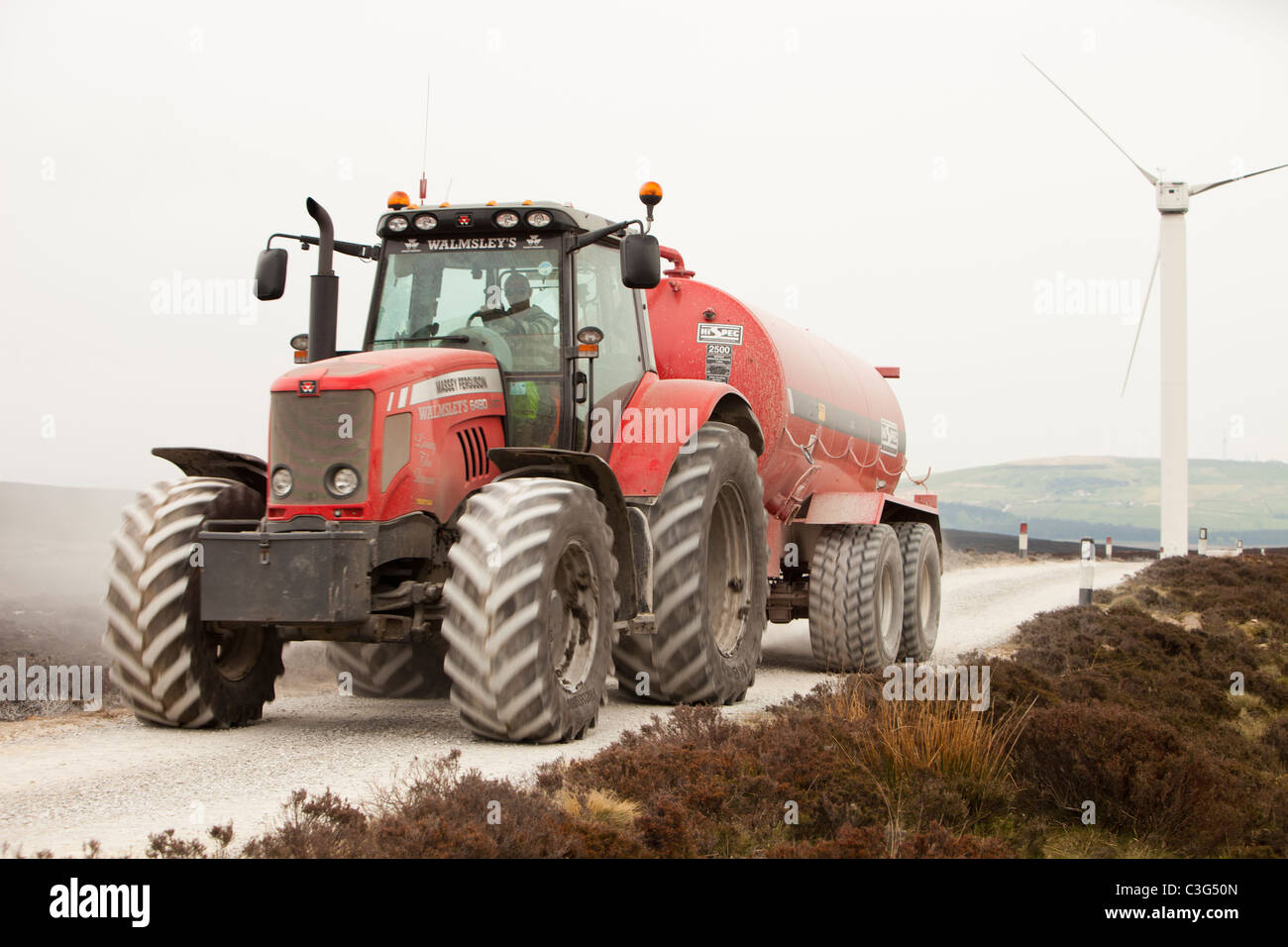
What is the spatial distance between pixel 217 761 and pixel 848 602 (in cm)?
798

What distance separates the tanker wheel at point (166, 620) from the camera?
834 cm

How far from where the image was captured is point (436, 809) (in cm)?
575

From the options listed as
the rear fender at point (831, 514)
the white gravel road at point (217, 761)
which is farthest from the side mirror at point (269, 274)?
the rear fender at point (831, 514)

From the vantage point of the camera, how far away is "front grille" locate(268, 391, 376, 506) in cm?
818

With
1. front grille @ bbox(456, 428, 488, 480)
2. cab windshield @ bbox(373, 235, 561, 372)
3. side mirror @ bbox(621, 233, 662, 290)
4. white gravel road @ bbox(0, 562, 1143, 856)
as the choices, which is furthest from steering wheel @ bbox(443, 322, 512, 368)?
white gravel road @ bbox(0, 562, 1143, 856)

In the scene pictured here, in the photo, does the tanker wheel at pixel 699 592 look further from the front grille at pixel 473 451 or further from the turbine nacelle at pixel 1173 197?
the turbine nacelle at pixel 1173 197

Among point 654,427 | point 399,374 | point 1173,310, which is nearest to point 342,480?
point 399,374

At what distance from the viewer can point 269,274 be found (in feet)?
30.0

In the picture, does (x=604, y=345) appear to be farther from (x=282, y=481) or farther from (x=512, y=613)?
(x=512, y=613)

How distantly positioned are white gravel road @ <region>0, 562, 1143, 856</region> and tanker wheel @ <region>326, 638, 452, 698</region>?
237mm

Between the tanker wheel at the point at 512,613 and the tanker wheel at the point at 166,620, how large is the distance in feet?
5.94

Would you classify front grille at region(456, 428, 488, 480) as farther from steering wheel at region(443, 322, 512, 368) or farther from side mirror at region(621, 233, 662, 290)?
side mirror at region(621, 233, 662, 290)

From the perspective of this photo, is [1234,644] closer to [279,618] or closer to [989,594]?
[989,594]

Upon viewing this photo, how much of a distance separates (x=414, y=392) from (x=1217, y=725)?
7045mm
